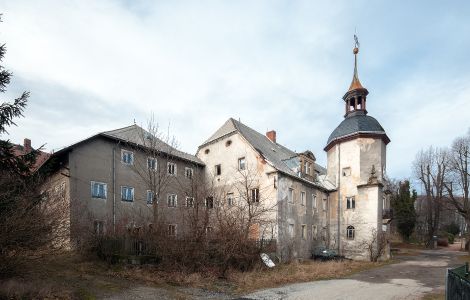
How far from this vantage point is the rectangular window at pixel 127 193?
2302 centimetres

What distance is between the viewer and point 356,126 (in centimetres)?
2950

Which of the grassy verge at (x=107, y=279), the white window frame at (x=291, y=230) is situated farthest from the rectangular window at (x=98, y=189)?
the white window frame at (x=291, y=230)

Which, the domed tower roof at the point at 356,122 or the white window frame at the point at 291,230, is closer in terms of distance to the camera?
the white window frame at the point at 291,230

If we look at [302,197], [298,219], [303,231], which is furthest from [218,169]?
[303,231]

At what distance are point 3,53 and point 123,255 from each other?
980 centimetres

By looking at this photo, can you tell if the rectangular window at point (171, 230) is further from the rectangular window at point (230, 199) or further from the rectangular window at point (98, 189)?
the rectangular window at point (230, 199)

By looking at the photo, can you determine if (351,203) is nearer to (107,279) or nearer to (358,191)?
(358,191)

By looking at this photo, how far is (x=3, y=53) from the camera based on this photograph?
39.4 ft

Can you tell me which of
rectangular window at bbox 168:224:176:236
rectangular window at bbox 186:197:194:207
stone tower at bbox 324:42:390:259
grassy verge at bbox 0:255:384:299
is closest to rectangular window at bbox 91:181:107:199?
grassy verge at bbox 0:255:384:299

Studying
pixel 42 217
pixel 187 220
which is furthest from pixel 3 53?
pixel 187 220

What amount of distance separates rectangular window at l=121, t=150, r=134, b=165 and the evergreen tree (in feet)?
124

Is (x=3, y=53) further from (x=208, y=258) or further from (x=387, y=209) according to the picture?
(x=387, y=209)

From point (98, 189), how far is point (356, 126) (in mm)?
21479

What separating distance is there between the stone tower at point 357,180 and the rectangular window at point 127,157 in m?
17.8
